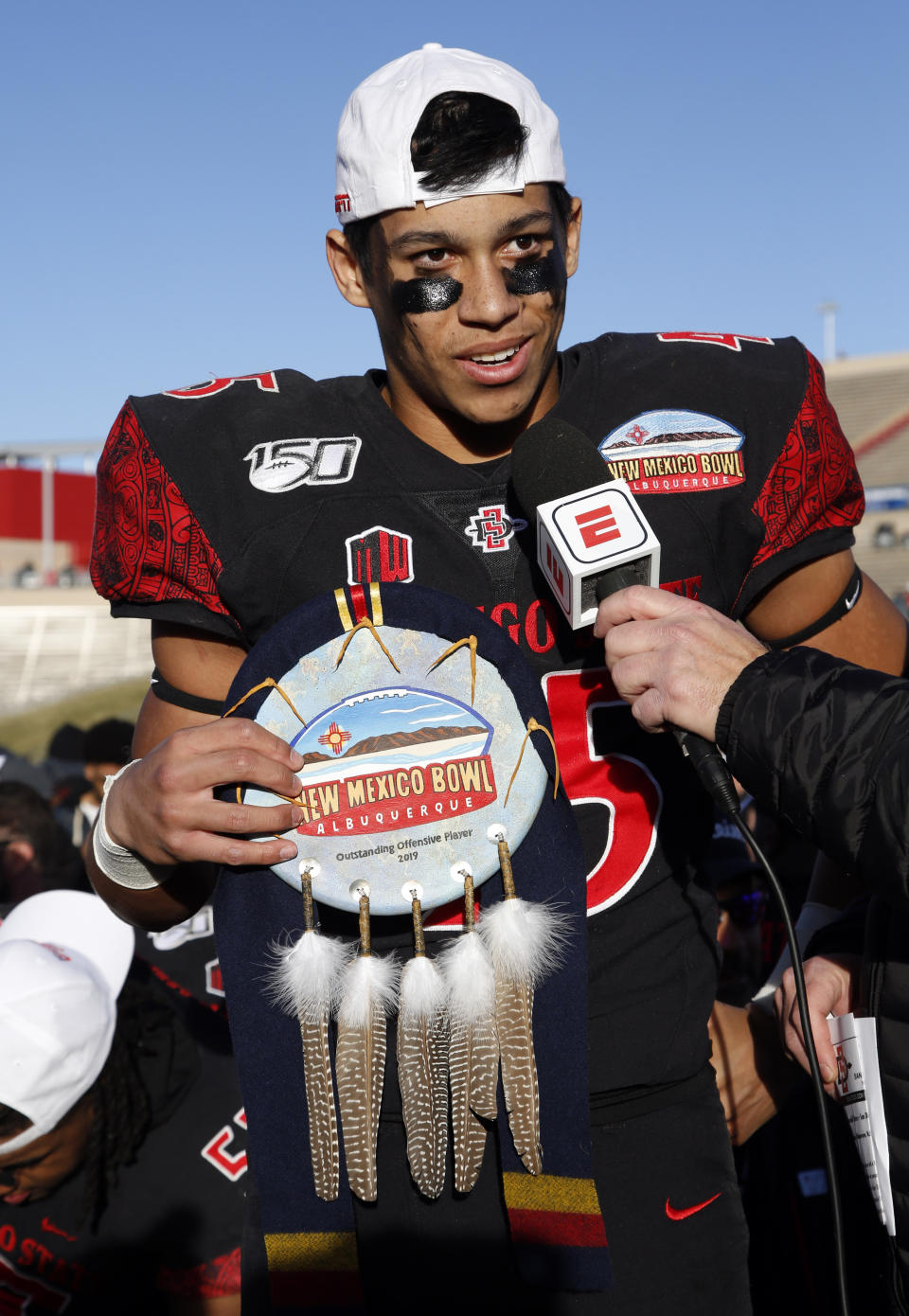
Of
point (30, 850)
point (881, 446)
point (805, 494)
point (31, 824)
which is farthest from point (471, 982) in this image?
point (881, 446)

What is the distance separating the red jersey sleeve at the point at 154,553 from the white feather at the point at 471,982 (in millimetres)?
601

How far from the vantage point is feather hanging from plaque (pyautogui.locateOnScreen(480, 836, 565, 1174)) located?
176 centimetres

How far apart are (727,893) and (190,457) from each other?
298cm

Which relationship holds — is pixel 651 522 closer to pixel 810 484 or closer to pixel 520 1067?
pixel 810 484

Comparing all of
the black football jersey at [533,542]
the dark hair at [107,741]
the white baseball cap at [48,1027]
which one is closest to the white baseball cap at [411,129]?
the black football jersey at [533,542]

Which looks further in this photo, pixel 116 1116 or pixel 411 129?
pixel 116 1116

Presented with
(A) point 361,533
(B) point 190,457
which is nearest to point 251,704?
(A) point 361,533

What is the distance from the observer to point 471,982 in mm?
1764

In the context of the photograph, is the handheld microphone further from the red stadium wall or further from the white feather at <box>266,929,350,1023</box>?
the red stadium wall

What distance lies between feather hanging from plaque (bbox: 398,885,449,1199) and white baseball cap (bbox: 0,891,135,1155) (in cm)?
133

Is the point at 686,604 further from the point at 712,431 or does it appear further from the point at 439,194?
the point at 439,194

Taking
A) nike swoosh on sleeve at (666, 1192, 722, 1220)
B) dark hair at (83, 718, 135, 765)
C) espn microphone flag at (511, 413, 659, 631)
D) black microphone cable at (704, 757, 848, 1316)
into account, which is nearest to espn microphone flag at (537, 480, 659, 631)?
espn microphone flag at (511, 413, 659, 631)

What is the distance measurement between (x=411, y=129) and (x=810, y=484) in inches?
31.9

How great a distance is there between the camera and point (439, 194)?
6.46 feet
